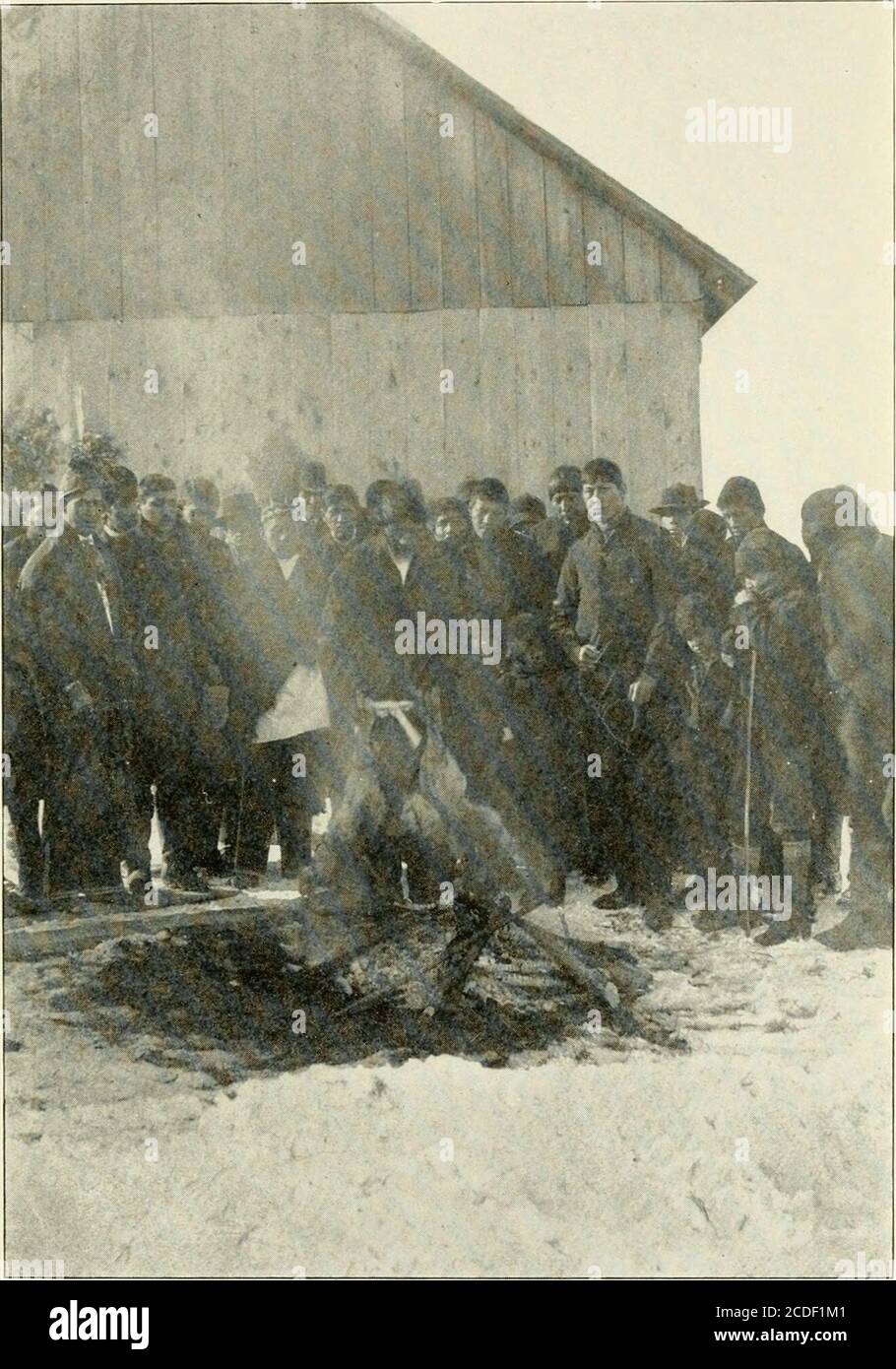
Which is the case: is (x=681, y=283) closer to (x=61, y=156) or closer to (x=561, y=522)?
(x=561, y=522)

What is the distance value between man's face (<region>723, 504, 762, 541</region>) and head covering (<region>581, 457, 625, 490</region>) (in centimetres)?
42

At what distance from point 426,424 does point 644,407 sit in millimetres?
859

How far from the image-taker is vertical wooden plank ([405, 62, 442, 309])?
5.13 metres

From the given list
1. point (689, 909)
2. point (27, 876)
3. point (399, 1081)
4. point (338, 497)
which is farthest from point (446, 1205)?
point (338, 497)

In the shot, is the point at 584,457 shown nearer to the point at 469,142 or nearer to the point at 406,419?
the point at 406,419

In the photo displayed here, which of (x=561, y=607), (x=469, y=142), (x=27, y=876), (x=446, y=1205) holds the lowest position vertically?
(x=446, y=1205)

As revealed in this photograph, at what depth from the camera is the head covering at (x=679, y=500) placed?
16.8 ft

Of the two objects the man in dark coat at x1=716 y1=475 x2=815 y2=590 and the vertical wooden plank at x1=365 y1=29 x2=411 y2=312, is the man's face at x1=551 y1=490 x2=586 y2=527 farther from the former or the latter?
the vertical wooden plank at x1=365 y1=29 x2=411 y2=312

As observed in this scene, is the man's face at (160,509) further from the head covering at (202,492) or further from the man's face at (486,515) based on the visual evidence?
the man's face at (486,515)

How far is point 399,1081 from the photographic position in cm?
490

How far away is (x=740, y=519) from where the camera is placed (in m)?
5.09

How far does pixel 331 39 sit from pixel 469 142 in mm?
671

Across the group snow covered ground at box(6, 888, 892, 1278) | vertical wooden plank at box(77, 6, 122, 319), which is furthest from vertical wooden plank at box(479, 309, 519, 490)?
snow covered ground at box(6, 888, 892, 1278)

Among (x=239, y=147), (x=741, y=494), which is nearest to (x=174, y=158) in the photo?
(x=239, y=147)
